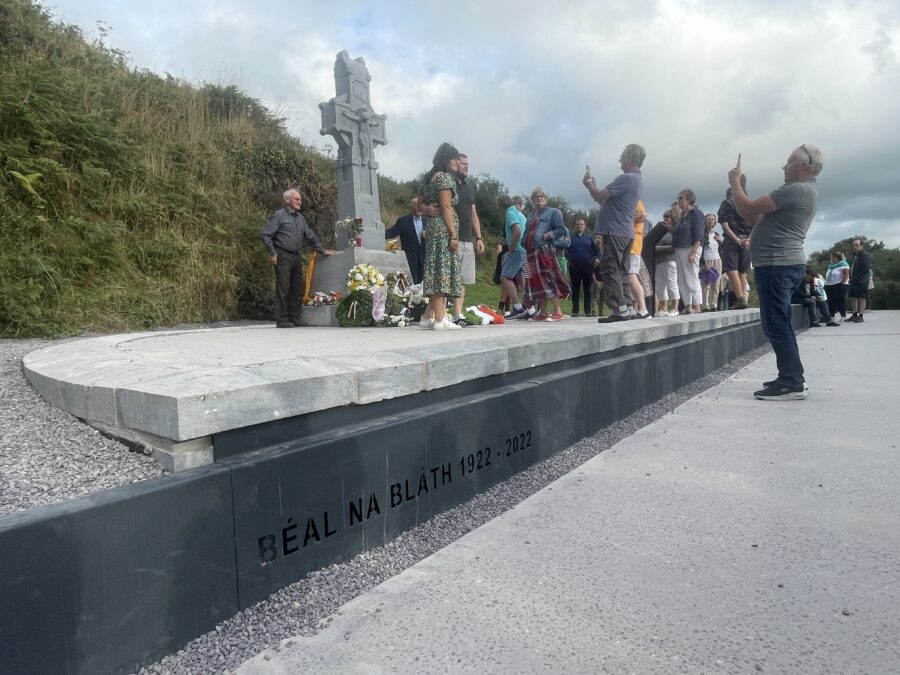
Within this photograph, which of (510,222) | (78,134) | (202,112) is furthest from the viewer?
(202,112)

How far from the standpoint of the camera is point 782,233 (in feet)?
15.5

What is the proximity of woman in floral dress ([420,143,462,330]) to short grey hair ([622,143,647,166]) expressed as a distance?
1.97 meters

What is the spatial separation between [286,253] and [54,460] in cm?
644

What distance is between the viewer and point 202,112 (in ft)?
43.1

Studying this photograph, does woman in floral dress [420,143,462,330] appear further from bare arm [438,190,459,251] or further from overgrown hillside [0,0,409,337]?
overgrown hillside [0,0,409,337]

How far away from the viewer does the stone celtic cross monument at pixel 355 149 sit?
9.54 meters

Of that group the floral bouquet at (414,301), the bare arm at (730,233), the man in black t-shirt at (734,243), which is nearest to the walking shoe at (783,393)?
the floral bouquet at (414,301)

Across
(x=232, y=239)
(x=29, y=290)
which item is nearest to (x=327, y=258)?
(x=232, y=239)

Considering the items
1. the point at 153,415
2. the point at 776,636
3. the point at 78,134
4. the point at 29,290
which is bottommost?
the point at 776,636

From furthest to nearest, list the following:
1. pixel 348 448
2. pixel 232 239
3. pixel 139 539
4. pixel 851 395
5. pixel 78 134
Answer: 1. pixel 232 239
2. pixel 78 134
3. pixel 851 395
4. pixel 348 448
5. pixel 139 539

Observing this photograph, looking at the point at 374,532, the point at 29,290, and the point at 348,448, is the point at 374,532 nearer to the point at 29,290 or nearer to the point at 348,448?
the point at 348,448

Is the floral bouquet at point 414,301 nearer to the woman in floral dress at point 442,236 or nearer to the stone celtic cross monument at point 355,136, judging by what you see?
the woman in floral dress at point 442,236

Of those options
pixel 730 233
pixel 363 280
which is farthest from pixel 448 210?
pixel 730 233

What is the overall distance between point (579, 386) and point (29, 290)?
6.56m
